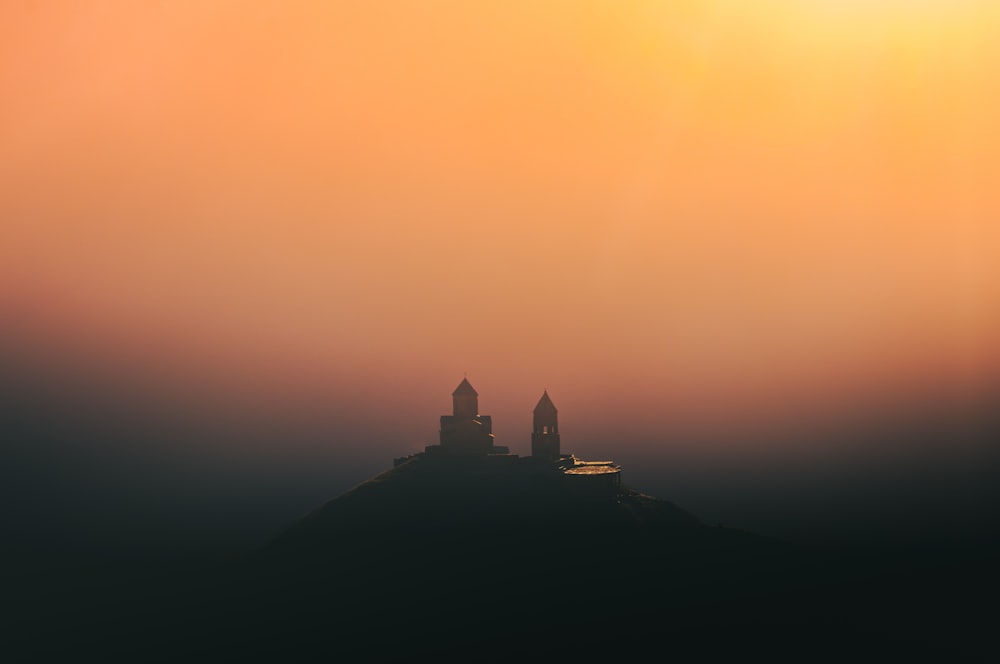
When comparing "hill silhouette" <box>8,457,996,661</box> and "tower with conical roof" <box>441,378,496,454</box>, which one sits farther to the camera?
"tower with conical roof" <box>441,378,496,454</box>

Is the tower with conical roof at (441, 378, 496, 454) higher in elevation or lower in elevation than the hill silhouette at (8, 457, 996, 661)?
higher

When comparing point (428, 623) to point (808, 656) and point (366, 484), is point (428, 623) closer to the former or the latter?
point (366, 484)

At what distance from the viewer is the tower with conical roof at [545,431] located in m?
112

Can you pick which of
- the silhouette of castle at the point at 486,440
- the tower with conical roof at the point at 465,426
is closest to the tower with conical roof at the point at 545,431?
the silhouette of castle at the point at 486,440

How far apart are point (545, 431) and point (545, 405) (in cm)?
245

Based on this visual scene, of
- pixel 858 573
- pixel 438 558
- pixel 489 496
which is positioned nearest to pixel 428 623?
pixel 438 558

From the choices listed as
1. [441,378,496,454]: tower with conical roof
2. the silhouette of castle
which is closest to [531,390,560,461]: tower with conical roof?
the silhouette of castle

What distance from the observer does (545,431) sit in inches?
4405

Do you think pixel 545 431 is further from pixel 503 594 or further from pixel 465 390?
pixel 503 594

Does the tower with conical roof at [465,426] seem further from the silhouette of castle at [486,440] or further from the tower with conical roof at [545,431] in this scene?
the tower with conical roof at [545,431]

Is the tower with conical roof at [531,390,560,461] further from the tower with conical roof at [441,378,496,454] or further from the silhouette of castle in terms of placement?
the tower with conical roof at [441,378,496,454]

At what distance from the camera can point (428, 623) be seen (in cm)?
9488

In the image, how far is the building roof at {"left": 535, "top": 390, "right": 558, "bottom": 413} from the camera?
112 metres

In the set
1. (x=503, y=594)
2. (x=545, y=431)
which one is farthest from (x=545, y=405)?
(x=503, y=594)
